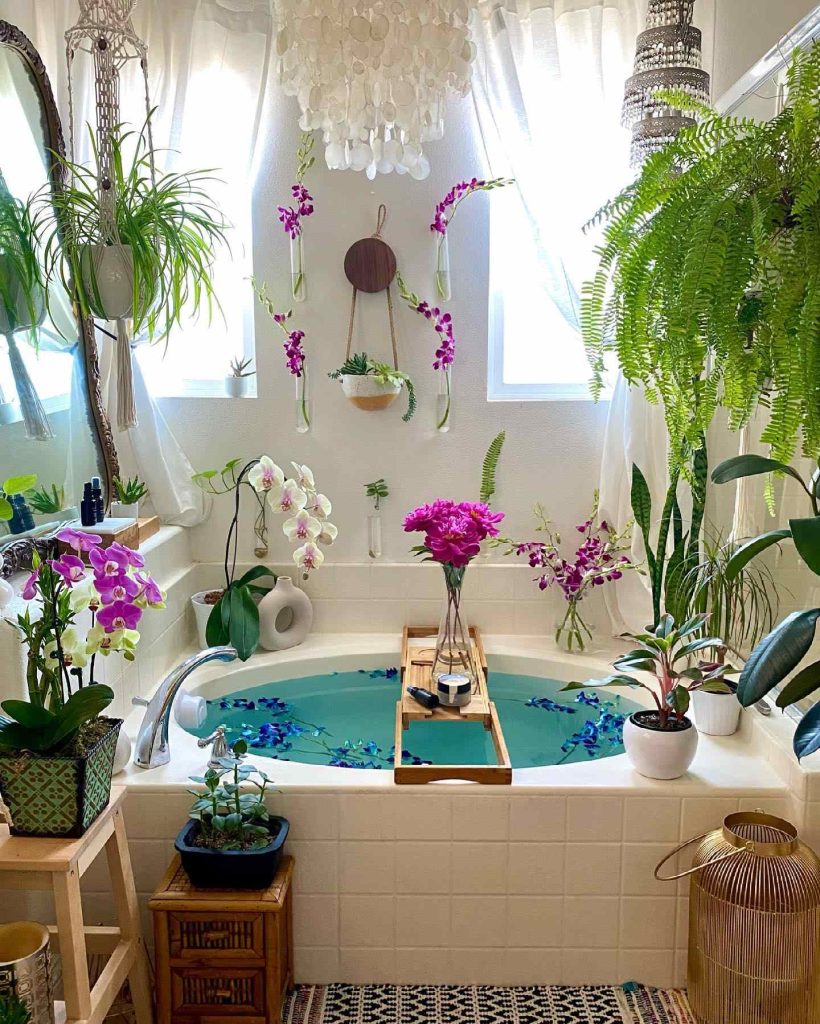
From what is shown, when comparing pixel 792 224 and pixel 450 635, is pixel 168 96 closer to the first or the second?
pixel 450 635

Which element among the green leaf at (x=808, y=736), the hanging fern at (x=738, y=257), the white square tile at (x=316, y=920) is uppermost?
the hanging fern at (x=738, y=257)

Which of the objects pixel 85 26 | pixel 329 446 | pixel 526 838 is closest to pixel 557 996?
pixel 526 838

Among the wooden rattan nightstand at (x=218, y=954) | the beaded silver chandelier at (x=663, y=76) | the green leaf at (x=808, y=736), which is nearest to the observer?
the green leaf at (x=808, y=736)

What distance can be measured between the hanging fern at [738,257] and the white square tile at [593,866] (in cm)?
99

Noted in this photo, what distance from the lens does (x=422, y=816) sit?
2.30 metres

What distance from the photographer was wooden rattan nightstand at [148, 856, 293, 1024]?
209 cm

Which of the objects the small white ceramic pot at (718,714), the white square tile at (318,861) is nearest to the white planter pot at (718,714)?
the small white ceramic pot at (718,714)

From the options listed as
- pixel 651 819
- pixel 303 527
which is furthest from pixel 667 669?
pixel 303 527

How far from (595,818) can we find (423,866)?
16.1 inches

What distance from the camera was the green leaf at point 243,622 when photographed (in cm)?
330

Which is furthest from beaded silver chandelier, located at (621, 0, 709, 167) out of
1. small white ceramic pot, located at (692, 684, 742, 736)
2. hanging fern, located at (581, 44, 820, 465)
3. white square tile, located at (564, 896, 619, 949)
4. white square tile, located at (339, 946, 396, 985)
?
white square tile, located at (339, 946, 396, 985)

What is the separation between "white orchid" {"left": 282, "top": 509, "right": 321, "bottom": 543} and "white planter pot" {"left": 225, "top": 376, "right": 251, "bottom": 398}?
0.67 m

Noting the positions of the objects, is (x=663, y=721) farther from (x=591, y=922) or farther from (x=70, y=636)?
(x=70, y=636)

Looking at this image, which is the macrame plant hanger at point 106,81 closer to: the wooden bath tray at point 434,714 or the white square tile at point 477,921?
the wooden bath tray at point 434,714
